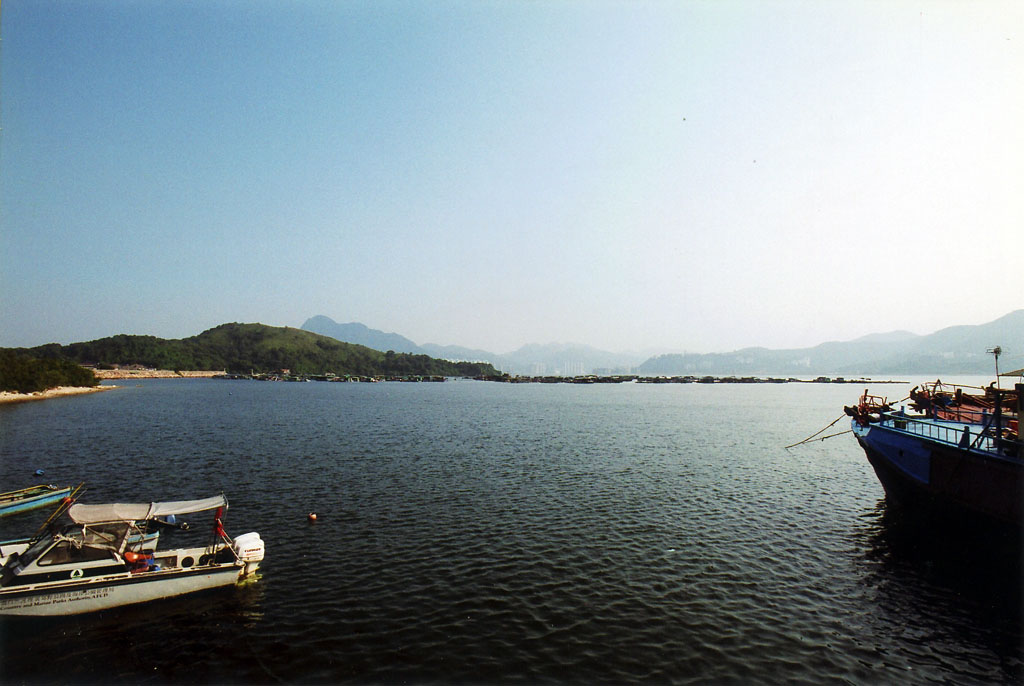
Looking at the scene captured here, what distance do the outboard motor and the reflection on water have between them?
31.6m

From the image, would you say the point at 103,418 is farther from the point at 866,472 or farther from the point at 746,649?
the point at 866,472

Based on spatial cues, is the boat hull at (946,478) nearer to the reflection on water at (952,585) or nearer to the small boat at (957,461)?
the small boat at (957,461)

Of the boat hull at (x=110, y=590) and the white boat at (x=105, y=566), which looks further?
the white boat at (x=105, y=566)

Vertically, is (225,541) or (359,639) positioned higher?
(225,541)

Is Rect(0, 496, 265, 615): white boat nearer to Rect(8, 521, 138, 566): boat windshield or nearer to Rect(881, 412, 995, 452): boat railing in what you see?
Rect(8, 521, 138, 566): boat windshield

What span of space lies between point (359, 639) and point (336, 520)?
15702 millimetres

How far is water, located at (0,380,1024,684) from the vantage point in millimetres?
17953

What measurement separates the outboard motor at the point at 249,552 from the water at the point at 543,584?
1006 millimetres

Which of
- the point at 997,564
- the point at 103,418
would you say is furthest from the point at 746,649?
the point at 103,418

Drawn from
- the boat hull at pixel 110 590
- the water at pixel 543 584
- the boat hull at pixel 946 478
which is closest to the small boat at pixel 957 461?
the boat hull at pixel 946 478

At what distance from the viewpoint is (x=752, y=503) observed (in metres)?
38.9

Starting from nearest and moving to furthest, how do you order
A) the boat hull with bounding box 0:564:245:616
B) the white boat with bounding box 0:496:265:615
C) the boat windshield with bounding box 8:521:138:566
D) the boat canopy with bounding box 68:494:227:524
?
the boat hull with bounding box 0:564:245:616 < the white boat with bounding box 0:496:265:615 < the boat windshield with bounding box 8:521:138:566 < the boat canopy with bounding box 68:494:227:524

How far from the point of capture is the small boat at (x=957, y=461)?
29219 millimetres

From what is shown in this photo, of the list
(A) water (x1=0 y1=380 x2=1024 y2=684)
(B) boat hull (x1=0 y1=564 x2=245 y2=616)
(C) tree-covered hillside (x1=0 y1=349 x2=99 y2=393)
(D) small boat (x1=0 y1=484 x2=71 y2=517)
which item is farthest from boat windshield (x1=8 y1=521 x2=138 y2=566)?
(C) tree-covered hillside (x1=0 y1=349 x2=99 y2=393)
